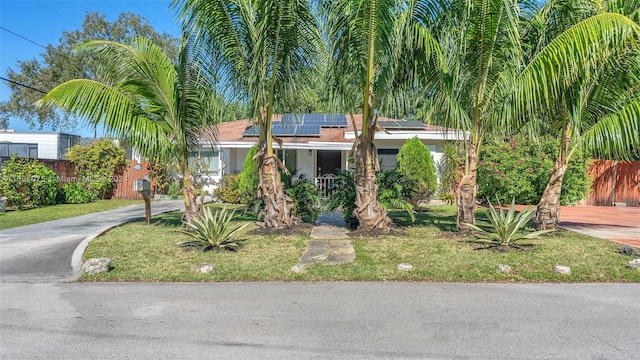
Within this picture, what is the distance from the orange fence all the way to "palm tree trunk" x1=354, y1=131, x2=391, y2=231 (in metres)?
14.4

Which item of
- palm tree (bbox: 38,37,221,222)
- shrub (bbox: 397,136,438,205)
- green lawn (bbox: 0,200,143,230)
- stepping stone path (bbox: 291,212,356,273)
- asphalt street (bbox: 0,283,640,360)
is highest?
palm tree (bbox: 38,37,221,222)

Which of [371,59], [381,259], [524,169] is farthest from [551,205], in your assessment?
[524,169]

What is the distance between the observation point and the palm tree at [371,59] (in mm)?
8317

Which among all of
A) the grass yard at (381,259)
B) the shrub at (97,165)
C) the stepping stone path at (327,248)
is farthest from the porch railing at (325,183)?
the shrub at (97,165)

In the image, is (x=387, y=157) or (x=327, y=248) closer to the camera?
(x=327, y=248)

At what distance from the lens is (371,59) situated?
A: 8703 mm

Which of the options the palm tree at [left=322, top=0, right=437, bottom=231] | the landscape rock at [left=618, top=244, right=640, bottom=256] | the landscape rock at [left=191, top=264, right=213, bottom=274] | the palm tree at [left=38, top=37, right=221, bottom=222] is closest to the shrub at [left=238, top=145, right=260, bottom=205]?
the palm tree at [left=38, top=37, right=221, bottom=222]

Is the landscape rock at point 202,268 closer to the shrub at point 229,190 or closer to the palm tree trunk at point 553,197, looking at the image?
the palm tree trunk at point 553,197

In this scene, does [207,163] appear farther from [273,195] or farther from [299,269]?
[299,269]

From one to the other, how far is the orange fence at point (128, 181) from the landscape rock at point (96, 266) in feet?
49.1

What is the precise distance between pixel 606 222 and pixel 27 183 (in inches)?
755

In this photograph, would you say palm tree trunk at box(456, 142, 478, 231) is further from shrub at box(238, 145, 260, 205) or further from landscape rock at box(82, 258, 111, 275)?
shrub at box(238, 145, 260, 205)

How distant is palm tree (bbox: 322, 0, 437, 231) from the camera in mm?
8317

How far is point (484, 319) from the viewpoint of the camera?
4809 mm
